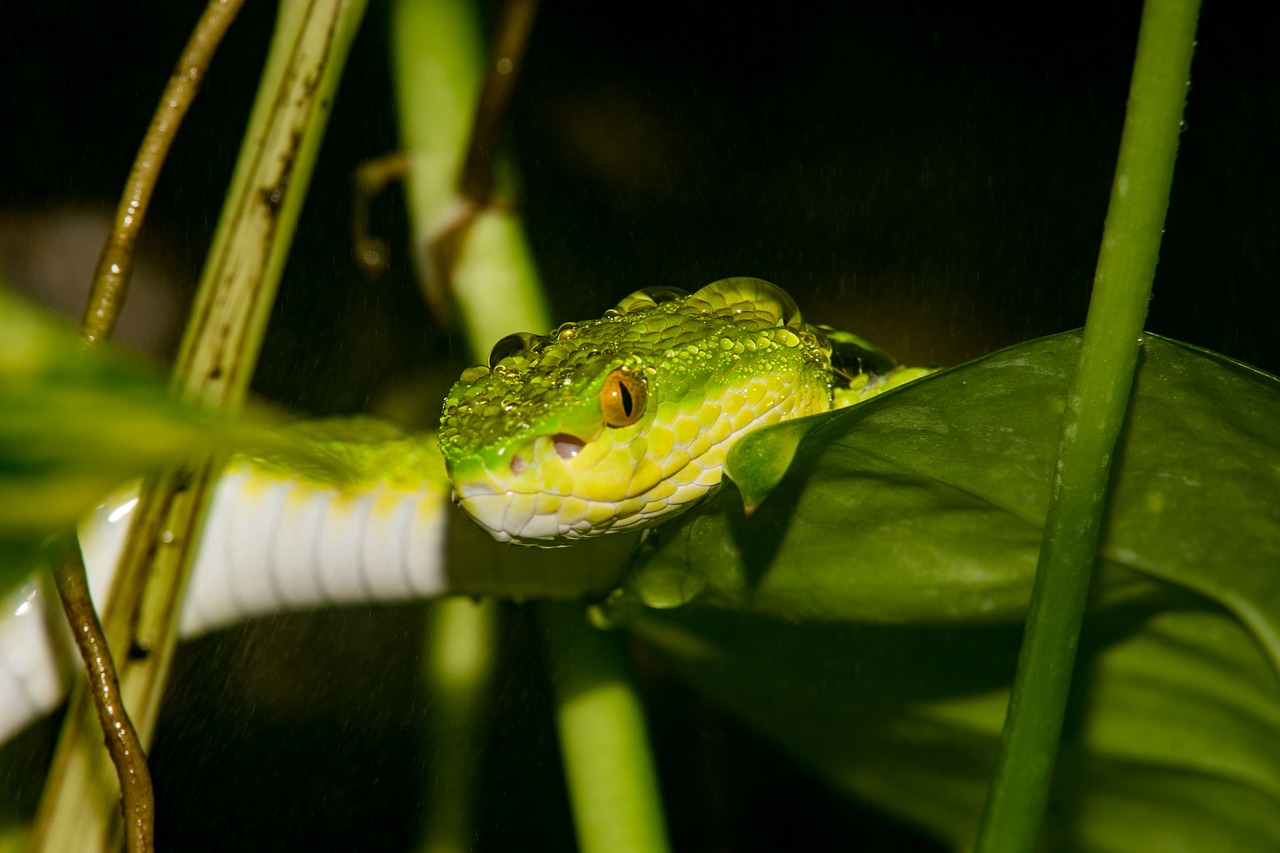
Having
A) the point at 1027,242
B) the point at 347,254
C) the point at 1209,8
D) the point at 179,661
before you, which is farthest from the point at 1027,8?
the point at 179,661

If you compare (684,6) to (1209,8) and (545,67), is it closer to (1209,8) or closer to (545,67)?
(545,67)

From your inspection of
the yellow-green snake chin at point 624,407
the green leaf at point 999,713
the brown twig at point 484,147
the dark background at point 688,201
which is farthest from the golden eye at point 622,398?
the dark background at point 688,201

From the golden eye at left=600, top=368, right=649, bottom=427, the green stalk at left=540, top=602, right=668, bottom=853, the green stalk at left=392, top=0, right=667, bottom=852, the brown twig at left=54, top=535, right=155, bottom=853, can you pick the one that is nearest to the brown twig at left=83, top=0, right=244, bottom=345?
the brown twig at left=54, top=535, right=155, bottom=853

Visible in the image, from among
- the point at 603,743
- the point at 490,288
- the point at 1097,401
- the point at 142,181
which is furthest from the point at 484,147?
Answer: the point at 1097,401

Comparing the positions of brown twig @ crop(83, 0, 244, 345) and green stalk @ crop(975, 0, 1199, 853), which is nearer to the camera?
green stalk @ crop(975, 0, 1199, 853)

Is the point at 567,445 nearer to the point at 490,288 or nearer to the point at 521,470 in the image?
the point at 521,470

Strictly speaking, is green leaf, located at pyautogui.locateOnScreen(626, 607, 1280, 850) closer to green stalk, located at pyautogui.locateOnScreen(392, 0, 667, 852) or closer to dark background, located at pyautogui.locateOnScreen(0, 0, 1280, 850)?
green stalk, located at pyautogui.locateOnScreen(392, 0, 667, 852)
